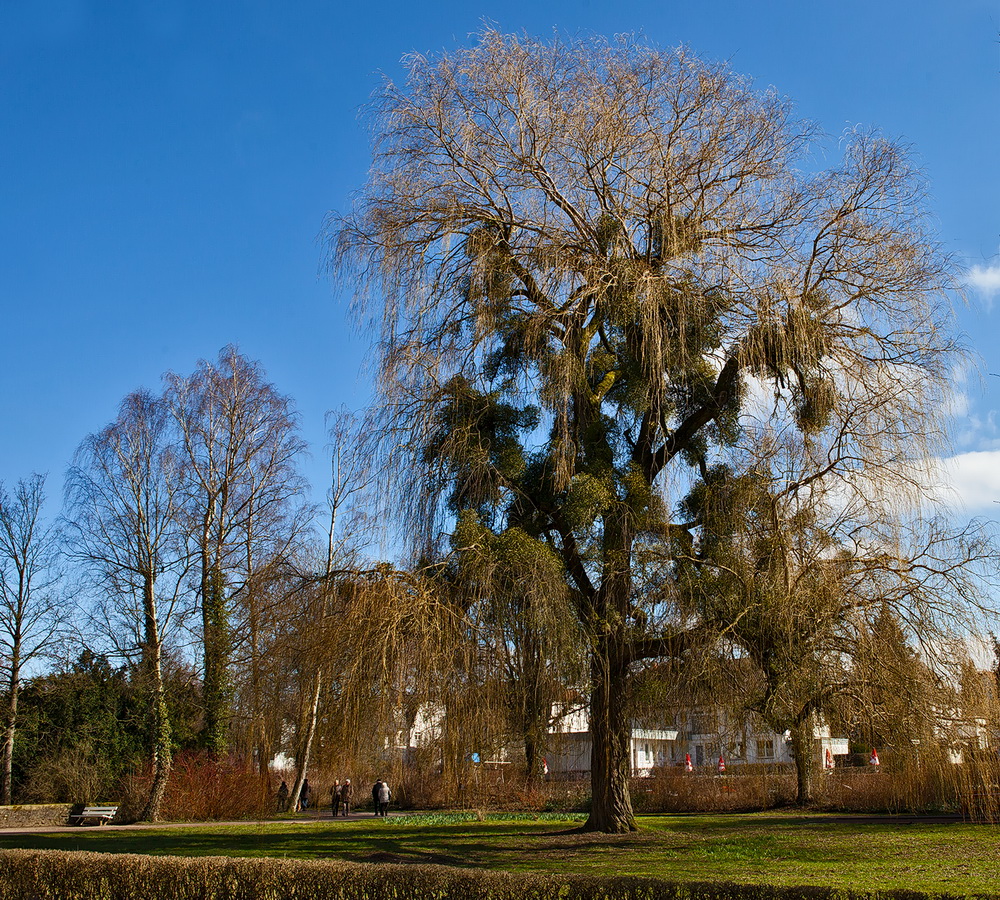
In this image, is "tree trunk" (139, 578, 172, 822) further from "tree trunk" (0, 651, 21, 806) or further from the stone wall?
"tree trunk" (0, 651, 21, 806)

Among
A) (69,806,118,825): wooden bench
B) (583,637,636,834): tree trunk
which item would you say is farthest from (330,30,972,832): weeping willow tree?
(69,806,118,825): wooden bench

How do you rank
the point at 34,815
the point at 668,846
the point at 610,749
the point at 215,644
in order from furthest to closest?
the point at 215,644, the point at 34,815, the point at 610,749, the point at 668,846

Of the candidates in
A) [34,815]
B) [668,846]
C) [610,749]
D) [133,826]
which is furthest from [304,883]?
[34,815]

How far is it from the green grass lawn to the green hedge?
1272mm

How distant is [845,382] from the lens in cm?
1214

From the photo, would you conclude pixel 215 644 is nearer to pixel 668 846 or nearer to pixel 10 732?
pixel 10 732

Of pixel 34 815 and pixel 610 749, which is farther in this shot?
pixel 34 815

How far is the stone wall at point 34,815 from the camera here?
22.9 meters

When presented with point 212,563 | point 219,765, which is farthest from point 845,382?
point 219,765

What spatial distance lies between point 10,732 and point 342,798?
397 inches

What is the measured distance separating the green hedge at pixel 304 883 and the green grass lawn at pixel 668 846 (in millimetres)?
1272

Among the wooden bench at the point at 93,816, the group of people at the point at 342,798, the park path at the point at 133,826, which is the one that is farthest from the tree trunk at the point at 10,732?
the group of people at the point at 342,798

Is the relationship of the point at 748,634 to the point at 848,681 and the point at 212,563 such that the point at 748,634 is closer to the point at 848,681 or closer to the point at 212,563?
the point at 848,681

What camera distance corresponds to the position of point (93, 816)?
73.5 ft
